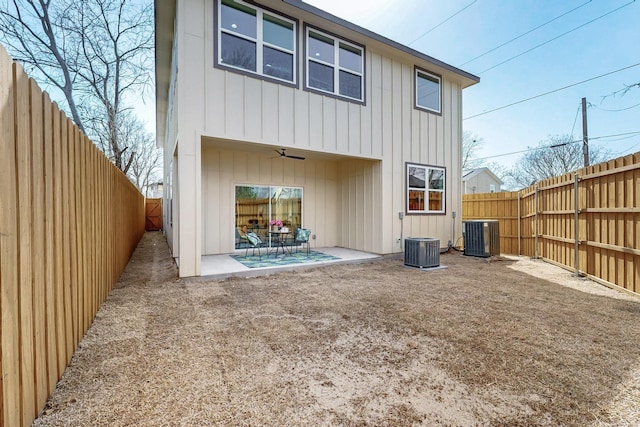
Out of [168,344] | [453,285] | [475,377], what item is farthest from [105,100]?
[475,377]

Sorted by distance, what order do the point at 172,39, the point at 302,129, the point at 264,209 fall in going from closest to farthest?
1. the point at 302,129
2. the point at 172,39
3. the point at 264,209

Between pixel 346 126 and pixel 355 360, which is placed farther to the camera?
pixel 346 126

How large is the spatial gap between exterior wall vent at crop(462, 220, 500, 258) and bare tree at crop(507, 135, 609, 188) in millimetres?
14534

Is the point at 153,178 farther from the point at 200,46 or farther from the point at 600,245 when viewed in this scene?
the point at 600,245

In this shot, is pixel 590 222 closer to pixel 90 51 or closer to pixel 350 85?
pixel 350 85

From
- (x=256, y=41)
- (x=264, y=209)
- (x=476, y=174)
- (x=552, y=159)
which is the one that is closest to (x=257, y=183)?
(x=264, y=209)

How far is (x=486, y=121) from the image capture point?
18281 mm

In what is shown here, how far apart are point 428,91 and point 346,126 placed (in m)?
3.27

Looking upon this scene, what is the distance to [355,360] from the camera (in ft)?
7.90

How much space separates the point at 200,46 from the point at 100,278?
4.09 metres

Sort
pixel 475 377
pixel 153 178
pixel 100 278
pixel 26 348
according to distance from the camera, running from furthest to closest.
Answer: pixel 153 178, pixel 100 278, pixel 475 377, pixel 26 348

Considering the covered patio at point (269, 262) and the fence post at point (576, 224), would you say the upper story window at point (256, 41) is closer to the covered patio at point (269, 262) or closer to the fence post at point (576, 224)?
the covered patio at point (269, 262)

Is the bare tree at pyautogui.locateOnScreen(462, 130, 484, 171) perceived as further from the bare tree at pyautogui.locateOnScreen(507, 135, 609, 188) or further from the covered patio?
the covered patio

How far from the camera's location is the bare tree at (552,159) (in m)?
19.9
